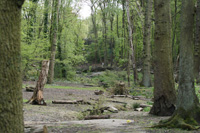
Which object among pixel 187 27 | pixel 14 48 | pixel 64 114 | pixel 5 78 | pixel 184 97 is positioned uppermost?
pixel 187 27

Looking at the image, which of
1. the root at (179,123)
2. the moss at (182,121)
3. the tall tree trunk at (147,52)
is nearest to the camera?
the root at (179,123)

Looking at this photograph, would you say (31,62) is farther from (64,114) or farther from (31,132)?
(31,132)

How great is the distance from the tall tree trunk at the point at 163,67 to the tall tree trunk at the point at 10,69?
18.8 ft

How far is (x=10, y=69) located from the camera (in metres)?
3.62

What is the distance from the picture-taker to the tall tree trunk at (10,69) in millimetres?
3564

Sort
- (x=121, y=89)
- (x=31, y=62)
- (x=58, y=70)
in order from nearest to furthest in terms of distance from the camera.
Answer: (x=121, y=89) < (x=31, y=62) < (x=58, y=70)

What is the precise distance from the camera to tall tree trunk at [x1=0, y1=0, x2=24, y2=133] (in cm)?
356

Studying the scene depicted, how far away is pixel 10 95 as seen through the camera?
11.9ft

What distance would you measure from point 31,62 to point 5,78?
1871 centimetres

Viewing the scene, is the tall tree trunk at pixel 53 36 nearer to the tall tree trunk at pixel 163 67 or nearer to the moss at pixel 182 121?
the tall tree trunk at pixel 163 67

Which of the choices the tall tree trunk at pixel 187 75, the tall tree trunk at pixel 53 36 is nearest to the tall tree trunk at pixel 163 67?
the tall tree trunk at pixel 187 75

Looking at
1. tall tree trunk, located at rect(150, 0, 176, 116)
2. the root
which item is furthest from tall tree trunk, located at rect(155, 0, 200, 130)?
tall tree trunk, located at rect(150, 0, 176, 116)

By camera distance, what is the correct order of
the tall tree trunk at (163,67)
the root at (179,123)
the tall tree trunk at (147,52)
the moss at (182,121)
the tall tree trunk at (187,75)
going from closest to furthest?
the root at (179,123), the moss at (182,121), the tall tree trunk at (187,75), the tall tree trunk at (163,67), the tall tree trunk at (147,52)

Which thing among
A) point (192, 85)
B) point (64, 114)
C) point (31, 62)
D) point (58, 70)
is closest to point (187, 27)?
point (192, 85)
